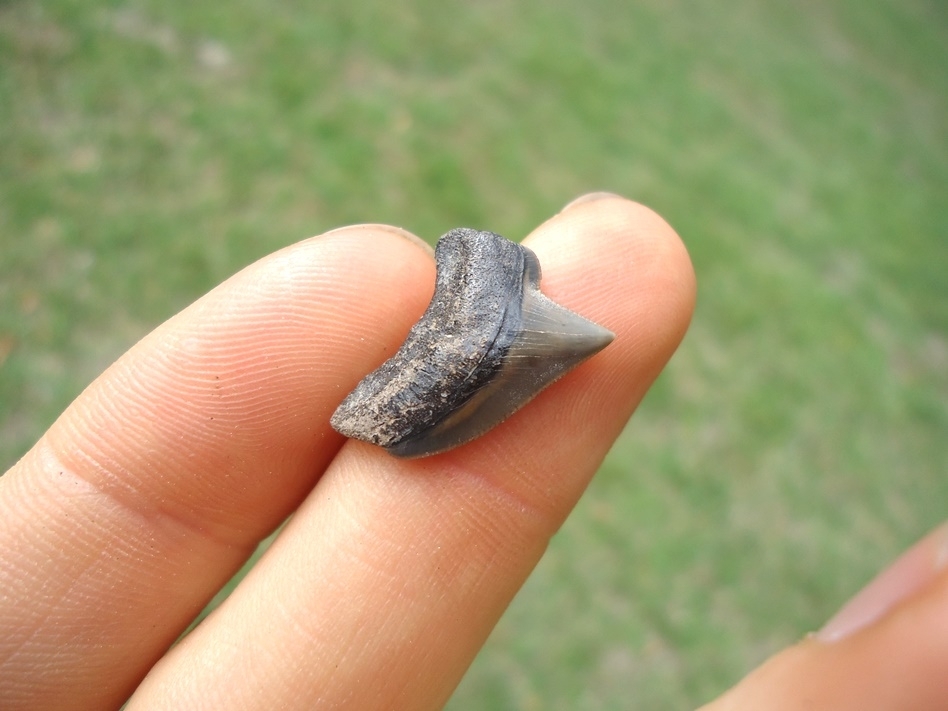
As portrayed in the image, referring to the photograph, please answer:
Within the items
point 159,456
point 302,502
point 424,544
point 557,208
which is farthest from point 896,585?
point 557,208

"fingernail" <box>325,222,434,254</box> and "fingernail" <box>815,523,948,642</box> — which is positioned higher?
"fingernail" <box>815,523,948,642</box>

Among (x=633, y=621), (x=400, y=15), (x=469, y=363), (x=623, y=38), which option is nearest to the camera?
(x=469, y=363)

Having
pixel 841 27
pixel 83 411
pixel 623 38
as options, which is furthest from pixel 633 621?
pixel 841 27

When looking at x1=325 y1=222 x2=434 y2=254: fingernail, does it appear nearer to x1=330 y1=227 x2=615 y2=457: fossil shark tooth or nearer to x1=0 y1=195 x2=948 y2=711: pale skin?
x1=0 y1=195 x2=948 y2=711: pale skin

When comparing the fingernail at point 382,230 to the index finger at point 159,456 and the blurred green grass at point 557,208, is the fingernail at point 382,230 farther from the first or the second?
the blurred green grass at point 557,208

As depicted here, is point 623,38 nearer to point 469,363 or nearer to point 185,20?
point 185,20

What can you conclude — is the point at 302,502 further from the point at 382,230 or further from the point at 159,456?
the point at 382,230

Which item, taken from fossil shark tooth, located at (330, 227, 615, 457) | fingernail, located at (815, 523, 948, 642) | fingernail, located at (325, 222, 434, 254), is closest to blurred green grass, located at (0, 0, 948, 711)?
fingernail, located at (815, 523, 948, 642)
